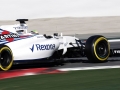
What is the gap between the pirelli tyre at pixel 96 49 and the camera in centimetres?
1216

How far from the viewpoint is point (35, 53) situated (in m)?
11.5

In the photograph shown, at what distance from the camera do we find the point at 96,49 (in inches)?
483

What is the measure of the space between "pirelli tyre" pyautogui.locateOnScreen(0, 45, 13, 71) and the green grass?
1433 mm

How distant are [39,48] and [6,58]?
1151 millimetres

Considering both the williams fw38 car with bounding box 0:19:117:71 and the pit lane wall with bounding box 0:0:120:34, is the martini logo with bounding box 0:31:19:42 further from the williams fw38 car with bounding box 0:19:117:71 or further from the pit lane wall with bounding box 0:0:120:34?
the pit lane wall with bounding box 0:0:120:34

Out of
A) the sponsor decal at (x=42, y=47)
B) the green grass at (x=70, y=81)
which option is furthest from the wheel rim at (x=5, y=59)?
the green grass at (x=70, y=81)

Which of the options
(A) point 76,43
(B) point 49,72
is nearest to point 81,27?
(A) point 76,43

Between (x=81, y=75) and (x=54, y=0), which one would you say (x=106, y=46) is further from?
(x=54, y=0)

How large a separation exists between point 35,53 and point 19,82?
9.46 ft

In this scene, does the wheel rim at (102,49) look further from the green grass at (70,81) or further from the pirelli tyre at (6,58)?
the pirelli tyre at (6,58)

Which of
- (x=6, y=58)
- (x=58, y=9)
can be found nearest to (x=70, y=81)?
(x=6, y=58)

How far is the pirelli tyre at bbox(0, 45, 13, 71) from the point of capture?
35.0 ft

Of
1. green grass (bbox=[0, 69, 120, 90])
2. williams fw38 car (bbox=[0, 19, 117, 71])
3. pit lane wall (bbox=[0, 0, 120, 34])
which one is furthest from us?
pit lane wall (bbox=[0, 0, 120, 34])

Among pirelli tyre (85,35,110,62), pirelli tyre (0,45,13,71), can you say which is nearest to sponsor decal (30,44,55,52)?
pirelli tyre (0,45,13,71)
